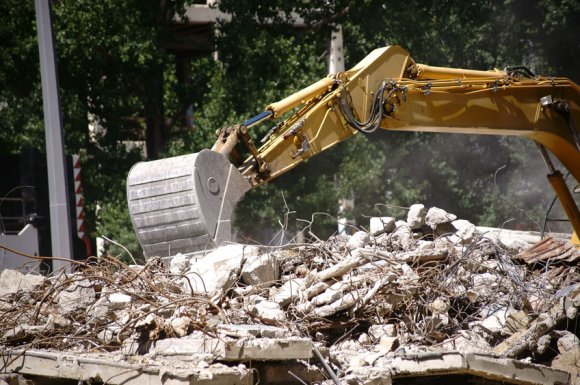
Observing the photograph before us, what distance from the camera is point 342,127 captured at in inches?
372

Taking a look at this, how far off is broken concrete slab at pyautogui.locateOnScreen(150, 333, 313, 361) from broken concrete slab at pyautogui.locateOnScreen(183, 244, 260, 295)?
2.77ft

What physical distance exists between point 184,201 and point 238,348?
3.14 metres

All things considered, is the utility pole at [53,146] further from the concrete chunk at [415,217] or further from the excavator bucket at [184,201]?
the concrete chunk at [415,217]

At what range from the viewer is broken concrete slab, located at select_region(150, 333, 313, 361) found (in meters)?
5.64

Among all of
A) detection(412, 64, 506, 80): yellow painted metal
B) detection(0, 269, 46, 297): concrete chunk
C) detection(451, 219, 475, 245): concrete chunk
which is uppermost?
detection(412, 64, 506, 80): yellow painted metal

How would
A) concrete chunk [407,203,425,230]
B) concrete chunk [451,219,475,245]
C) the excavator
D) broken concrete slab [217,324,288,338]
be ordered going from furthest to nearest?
concrete chunk [407,203,425,230]
the excavator
concrete chunk [451,219,475,245]
broken concrete slab [217,324,288,338]

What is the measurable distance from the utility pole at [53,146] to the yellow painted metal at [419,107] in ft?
10.8

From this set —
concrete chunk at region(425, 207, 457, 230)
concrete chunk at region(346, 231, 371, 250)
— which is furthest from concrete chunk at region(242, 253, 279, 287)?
concrete chunk at region(425, 207, 457, 230)

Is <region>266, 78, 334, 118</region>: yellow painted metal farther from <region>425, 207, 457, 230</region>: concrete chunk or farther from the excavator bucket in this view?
<region>425, 207, 457, 230</region>: concrete chunk

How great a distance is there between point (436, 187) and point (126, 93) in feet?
24.9

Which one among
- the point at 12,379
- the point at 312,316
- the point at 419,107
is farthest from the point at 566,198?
the point at 12,379

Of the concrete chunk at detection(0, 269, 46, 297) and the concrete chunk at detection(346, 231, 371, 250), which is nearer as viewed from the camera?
the concrete chunk at detection(0, 269, 46, 297)

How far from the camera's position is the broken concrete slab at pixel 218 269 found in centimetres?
707

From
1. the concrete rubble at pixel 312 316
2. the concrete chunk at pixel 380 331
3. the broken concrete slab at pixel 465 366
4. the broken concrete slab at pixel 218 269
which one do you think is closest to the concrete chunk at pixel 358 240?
the concrete rubble at pixel 312 316
